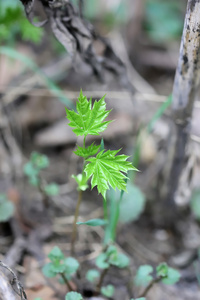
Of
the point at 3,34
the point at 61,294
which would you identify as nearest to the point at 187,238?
the point at 61,294

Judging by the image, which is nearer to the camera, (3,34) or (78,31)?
(78,31)

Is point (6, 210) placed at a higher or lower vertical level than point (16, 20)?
lower

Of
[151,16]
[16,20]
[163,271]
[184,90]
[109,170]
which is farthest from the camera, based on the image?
[151,16]

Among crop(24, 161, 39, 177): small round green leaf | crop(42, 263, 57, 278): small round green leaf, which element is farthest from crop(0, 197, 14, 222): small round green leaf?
crop(42, 263, 57, 278): small round green leaf

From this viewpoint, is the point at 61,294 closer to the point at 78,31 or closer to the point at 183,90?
the point at 183,90

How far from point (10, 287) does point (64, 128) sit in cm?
159

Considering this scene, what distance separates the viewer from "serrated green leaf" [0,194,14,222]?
1720mm

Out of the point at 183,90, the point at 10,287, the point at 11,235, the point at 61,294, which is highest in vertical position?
the point at 183,90

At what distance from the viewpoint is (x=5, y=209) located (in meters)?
1.75

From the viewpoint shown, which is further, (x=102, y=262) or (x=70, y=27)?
(x=70, y=27)

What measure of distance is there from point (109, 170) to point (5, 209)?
871 mm

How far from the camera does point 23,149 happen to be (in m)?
2.41

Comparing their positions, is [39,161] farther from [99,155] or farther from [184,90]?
[184,90]

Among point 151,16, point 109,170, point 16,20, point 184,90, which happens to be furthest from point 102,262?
point 151,16
